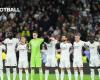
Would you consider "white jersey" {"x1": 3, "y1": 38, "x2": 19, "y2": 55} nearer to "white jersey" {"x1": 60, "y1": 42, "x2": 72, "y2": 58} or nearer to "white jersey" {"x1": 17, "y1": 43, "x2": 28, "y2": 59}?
"white jersey" {"x1": 17, "y1": 43, "x2": 28, "y2": 59}

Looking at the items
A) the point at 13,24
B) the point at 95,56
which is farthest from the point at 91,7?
the point at 95,56

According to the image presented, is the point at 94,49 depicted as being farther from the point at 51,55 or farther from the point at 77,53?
the point at 51,55

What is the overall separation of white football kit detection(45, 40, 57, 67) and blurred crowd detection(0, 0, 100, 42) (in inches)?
253

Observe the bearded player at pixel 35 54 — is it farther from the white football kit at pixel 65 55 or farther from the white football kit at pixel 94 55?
the white football kit at pixel 94 55

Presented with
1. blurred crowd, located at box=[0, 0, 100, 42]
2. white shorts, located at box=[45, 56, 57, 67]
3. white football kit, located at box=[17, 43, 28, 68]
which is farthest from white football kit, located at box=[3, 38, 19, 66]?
blurred crowd, located at box=[0, 0, 100, 42]

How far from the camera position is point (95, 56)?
2578cm

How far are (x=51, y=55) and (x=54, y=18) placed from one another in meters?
9.77

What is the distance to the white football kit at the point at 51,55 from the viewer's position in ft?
83.4

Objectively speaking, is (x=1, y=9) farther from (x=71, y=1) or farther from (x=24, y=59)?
(x=24, y=59)

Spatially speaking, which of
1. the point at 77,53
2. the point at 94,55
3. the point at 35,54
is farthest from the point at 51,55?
the point at 94,55

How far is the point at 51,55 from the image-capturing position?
25547 mm

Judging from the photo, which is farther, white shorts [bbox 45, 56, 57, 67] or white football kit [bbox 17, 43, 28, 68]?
white shorts [bbox 45, 56, 57, 67]

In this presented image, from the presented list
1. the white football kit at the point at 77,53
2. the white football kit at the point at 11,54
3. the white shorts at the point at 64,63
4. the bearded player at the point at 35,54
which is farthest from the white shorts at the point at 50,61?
the white football kit at the point at 11,54

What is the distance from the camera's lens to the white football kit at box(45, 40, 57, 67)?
25.4 m
